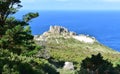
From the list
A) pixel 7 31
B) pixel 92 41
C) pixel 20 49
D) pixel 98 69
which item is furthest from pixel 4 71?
pixel 92 41

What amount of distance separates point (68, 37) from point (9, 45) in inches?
4135

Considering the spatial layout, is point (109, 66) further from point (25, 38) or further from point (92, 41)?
point (92, 41)

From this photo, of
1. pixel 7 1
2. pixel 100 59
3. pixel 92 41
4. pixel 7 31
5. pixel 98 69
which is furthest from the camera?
pixel 92 41

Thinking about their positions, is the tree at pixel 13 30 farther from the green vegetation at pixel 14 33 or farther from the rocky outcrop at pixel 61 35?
the rocky outcrop at pixel 61 35

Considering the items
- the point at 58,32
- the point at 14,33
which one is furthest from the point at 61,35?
the point at 14,33

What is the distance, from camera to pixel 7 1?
29906mm

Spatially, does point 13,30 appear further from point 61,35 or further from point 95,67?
point 61,35

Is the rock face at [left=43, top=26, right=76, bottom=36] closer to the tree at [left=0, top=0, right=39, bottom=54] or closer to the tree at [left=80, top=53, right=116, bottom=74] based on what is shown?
the tree at [left=0, top=0, right=39, bottom=54]

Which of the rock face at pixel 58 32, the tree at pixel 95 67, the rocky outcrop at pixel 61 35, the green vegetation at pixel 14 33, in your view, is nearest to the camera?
the tree at pixel 95 67

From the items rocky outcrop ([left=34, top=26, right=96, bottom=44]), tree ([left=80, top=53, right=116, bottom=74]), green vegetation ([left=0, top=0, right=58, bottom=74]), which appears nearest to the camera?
tree ([left=80, top=53, right=116, bottom=74])

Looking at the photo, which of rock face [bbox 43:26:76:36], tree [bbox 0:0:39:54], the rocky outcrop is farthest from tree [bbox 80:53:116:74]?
rock face [bbox 43:26:76:36]

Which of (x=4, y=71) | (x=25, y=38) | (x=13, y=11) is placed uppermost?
(x=13, y=11)

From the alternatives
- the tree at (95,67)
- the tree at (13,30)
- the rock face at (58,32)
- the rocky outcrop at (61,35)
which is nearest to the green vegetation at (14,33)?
the tree at (13,30)

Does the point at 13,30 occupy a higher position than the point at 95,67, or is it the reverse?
the point at 13,30
